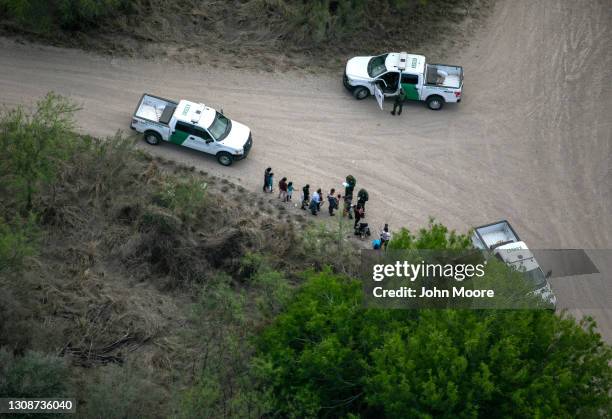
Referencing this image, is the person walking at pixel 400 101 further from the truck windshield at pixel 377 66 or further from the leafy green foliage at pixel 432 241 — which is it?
the leafy green foliage at pixel 432 241

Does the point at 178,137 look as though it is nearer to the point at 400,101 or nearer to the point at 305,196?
the point at 305,196

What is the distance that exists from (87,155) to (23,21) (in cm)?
864

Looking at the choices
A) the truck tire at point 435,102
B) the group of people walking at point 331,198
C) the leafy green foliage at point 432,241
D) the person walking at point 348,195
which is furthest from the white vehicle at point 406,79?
the leafy green foliage at point 432,241

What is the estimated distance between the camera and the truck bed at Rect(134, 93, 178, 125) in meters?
30.5

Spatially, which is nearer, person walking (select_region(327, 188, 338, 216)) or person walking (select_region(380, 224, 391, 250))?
person walking (select_region(380, 224, 391, 250))

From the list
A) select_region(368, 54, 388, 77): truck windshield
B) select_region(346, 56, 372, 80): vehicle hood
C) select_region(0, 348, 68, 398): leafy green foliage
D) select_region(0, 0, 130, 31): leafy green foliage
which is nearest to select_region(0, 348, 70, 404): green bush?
select_region(0, 348, 68, 398): leafy green foliage

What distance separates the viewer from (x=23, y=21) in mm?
33781

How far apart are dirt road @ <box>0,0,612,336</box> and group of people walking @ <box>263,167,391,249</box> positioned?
0.76 metres

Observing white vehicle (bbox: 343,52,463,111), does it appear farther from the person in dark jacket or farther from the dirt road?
the person in dark jacket

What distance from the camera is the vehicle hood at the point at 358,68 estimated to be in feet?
109

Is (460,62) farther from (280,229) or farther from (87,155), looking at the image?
(87,155)

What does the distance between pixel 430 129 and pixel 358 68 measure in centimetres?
387

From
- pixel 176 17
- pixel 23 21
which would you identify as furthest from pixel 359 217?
pixel 23 21

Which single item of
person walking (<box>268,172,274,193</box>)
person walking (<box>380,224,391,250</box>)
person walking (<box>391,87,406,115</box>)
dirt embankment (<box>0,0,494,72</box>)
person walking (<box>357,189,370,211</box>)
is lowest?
person walking (<box>380,224,391,250</box>)
